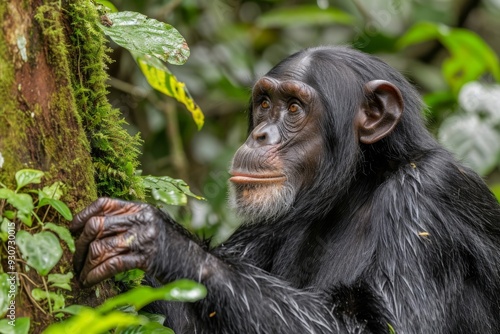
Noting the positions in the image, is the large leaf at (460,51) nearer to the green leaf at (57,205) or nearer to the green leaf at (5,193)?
the green leaf at (57,205)

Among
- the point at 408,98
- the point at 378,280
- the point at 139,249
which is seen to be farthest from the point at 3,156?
the point at 408,98

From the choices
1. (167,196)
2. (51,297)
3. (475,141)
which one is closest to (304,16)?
(475,141)

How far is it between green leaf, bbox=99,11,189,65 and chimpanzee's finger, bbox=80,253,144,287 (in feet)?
3.50

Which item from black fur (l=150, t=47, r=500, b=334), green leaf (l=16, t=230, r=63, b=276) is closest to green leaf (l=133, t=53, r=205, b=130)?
black fur (l=150, t=47, r=500, b=334)

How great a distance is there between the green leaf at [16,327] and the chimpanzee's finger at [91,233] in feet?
2.35

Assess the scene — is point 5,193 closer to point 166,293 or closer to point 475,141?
point 166,293

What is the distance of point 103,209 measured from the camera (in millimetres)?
3646

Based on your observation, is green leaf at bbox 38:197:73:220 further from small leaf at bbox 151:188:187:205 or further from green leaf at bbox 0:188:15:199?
small leaf at bbox 151:188:187:205

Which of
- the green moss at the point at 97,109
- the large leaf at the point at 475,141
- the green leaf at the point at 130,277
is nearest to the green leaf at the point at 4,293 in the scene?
the green leaf at the point at 130,277

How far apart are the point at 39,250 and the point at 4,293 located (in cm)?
22

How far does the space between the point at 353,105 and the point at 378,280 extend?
134cm

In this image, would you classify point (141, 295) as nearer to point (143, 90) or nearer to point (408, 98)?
point (408, 98)

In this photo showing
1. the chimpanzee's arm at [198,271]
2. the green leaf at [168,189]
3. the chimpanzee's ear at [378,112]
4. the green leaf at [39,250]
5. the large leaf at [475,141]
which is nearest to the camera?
the green leaf at [39,250]

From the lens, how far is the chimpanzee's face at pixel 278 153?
5000 millimetres
